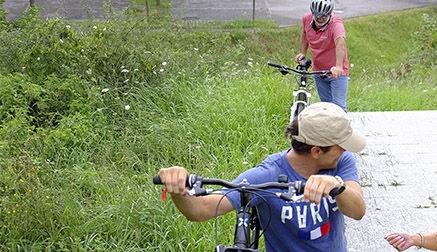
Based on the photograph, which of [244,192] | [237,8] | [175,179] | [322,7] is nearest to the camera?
[175,179]

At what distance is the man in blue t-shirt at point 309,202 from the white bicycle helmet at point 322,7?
126 inches

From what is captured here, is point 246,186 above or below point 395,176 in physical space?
above

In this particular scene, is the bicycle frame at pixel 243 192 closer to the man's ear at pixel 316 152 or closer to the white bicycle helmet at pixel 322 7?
the man's ear at pixel 316 152

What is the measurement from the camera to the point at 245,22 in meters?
18.2

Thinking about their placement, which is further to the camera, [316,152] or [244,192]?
[316,152]

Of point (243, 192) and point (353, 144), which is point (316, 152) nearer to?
point (353, 144)

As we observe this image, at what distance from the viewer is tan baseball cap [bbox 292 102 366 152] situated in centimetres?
254

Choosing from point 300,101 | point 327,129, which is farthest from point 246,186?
point 300,101

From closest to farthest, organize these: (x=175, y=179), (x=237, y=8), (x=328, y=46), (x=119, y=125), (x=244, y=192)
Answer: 1. (x=175, y=179)
2. (x=244, y=192)
3. (x=328, y=46)
4. (x=119, y=125)
5. (x=237, y=8)

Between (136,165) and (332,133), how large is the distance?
3.36 m

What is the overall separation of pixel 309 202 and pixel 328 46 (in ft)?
12.5

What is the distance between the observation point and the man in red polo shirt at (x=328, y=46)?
5.74 metres

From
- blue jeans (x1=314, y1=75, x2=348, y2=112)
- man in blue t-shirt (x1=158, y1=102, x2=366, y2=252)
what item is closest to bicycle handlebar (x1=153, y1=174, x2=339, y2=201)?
man in blue t-shirt (x1=158, y1=102, x2=366, y2=252)

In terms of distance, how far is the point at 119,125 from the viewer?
6.61 metres
